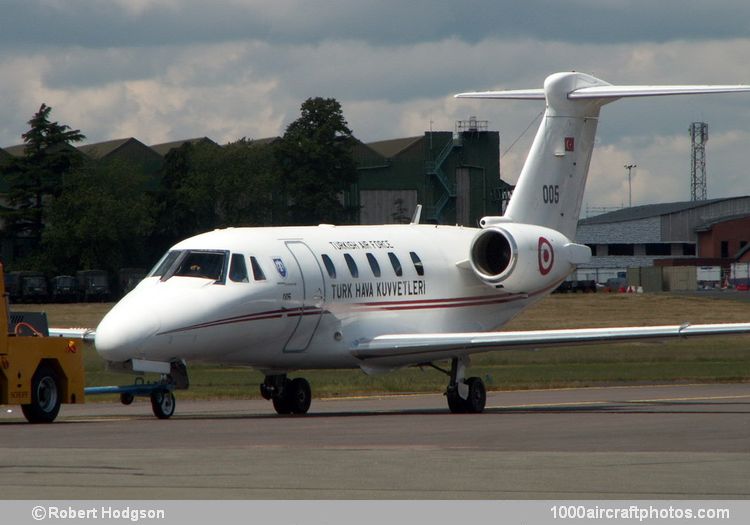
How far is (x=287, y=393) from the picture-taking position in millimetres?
26828

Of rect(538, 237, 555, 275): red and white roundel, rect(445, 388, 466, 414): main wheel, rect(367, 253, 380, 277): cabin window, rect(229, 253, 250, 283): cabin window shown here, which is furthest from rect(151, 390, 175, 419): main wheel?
rect(538, 237, 555, 275): red and white roundel

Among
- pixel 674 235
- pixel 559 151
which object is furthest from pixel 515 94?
pixel 674 235

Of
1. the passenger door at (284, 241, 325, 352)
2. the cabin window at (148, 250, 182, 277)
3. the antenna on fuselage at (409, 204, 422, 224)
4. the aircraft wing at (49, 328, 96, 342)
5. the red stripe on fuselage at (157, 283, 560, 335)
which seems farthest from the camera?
the antenna on fuselage at (409, 204, 422, 224)

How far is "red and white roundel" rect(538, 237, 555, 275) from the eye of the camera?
29.6 m

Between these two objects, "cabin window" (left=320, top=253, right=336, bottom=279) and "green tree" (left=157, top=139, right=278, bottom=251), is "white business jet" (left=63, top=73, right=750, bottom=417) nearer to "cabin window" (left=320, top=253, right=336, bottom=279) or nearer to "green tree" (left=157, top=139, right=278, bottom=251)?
"cabin window" (left=320, top=253, right=336, bottom=279)

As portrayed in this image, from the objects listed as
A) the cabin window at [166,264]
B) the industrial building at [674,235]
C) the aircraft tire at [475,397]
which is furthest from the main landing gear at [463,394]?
the industrial building at [674,235]

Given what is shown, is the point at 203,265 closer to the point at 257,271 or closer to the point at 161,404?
the point at 257,271

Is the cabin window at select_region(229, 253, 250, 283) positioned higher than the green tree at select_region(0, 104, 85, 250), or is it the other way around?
the green tree at select_region(0, 104, 85, 250)

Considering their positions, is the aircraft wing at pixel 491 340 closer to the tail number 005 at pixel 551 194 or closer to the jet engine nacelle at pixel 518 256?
the jet engine nacelle at pixel 518 256

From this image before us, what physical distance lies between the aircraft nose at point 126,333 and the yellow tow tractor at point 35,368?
852 millimetres

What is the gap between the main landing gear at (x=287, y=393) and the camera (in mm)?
26781

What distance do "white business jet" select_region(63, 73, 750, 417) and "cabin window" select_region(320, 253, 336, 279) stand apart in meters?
0.03

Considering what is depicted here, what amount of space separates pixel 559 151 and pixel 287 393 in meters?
8.95

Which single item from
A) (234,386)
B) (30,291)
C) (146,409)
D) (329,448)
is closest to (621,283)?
(30,291)
